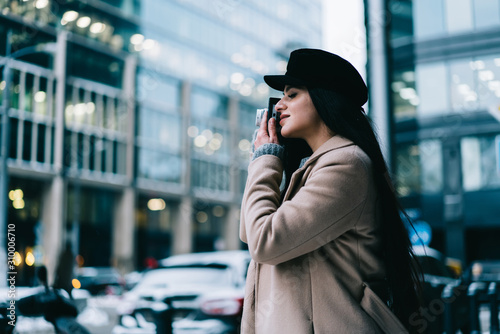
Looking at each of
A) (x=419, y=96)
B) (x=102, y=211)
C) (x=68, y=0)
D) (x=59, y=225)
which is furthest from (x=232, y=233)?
(x=68, y=0)

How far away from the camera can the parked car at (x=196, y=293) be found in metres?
6.38

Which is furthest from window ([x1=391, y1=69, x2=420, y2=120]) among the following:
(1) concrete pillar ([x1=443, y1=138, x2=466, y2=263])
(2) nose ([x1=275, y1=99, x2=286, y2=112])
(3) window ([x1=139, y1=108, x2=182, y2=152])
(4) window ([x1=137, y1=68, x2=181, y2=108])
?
(3) window ([x1=139, y1=108, x2=182, y2=152])

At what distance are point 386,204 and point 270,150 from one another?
37 centimetres

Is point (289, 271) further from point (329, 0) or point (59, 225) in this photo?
point (59, 225)

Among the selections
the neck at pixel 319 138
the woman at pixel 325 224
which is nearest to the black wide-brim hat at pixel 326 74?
the woman at pixel 325 224

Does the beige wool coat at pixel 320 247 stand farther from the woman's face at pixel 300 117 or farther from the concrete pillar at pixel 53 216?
the concrete pillar at pixel 53 216

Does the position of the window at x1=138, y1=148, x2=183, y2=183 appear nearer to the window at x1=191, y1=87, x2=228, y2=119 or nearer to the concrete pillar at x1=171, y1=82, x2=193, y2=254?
the concrete pillar at x1=171, y1=82, x2=193, y2=254

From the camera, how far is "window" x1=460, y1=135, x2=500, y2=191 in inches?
648

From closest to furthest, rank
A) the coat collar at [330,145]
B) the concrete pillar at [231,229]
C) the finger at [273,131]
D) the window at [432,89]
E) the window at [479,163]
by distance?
the coat collar at [330,145] → the finger at [273,131] → the window at [479,163] → the window at [432,89] → the concrete pillar at [231,229]

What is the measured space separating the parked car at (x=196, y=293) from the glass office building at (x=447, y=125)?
9543 mm

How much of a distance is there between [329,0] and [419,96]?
14237 mm

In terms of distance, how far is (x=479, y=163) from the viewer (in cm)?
1711

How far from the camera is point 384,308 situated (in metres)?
1.62

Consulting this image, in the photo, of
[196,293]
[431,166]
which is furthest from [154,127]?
[196,293]
